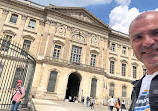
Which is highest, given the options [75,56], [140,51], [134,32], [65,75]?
[75,56]

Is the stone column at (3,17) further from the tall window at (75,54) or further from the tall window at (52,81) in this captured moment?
the tall window at (75,54)

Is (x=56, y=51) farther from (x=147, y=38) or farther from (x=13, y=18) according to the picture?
(x=147, y=38)

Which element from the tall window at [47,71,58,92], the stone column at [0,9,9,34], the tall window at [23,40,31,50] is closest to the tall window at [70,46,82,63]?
the tall window at [47,71,58,92]

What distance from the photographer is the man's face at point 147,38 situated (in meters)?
0.81

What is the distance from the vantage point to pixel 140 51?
0.89 meters

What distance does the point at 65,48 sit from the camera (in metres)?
20.7

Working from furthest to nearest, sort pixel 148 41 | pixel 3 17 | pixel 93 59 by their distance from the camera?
pixel 93 59, pixel 3 17, pixel 148 41

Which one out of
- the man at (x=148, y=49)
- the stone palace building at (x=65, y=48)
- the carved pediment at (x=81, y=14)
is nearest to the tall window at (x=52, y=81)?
the stone palace building at (x=65, y=48)

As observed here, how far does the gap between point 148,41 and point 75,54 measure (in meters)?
20.5

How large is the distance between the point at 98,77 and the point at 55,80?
7.41 metres

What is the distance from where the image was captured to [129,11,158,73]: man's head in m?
0.81

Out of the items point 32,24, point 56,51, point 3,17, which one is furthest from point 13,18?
point 56,51

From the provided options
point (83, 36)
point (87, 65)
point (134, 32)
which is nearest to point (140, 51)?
point (134, 32)

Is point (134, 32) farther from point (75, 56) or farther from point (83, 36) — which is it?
point (83, 36)
